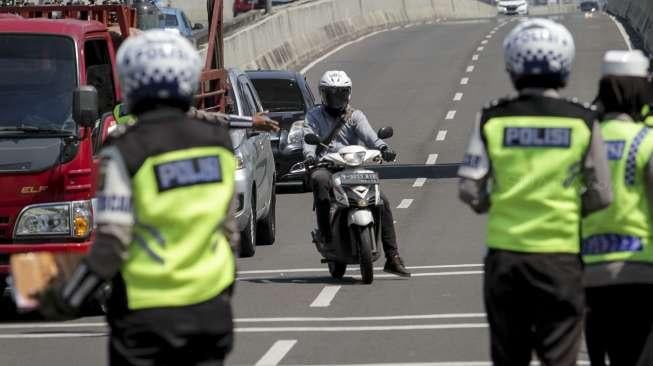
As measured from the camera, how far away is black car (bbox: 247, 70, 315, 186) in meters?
23.8

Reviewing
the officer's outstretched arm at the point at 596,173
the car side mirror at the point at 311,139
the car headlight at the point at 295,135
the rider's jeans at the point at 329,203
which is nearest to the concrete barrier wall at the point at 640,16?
the car headlight at the point at 295,135

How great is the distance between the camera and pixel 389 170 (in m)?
26.7

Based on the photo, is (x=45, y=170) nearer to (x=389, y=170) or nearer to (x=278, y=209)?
(x=278, y=209)

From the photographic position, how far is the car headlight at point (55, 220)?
1317cm

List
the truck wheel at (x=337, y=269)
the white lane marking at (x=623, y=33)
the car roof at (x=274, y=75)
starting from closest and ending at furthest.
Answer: the truck wheel at (x=337, y=269)
the car roof at (x=274, y=75)
the white lane marking at (x=623, y=33)

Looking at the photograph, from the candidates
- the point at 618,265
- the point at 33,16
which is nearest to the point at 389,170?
the point at 33,16

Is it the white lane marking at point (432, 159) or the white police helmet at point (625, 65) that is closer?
the white police helmet at point (625, 65)

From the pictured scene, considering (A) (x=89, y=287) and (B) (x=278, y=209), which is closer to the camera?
(A) (x=89, y=287)

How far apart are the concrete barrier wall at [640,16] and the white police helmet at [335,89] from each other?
2971cm

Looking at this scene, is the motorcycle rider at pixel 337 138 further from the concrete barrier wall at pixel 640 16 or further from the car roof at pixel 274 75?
the concrete barrier wall at pixel 640 16

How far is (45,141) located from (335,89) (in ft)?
9.24

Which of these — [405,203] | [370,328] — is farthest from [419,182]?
[370,328]

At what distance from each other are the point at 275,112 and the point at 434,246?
24.0ft

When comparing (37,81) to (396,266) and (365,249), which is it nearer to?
(365,249)
